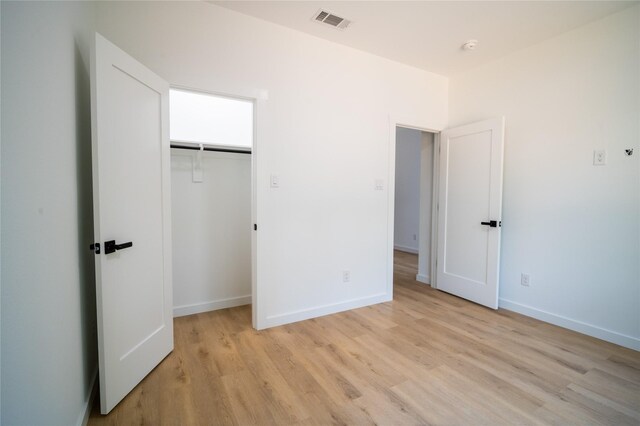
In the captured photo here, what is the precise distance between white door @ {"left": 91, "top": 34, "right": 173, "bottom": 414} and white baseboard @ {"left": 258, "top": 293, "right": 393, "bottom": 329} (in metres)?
0.88

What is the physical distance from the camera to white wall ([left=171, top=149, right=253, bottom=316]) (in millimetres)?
2883

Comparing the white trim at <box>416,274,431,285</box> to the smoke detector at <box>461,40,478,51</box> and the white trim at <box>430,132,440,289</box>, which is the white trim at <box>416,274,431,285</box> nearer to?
the white trim at <box>430,132,440,289</box>

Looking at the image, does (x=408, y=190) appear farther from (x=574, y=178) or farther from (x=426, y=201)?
(x=574, y=178)

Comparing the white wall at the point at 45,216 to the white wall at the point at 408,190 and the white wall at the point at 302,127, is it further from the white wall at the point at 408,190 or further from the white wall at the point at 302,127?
the white wall at the point at 408,190

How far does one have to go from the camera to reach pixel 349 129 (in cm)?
307

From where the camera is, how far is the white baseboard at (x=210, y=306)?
291cm

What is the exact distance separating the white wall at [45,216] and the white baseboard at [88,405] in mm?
19

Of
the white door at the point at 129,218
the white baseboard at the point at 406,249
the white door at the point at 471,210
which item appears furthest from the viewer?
the white baseboard at the point at 406,249

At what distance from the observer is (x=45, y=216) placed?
1.18 m

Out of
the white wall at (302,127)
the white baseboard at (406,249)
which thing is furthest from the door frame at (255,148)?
the white baseboard at (406,249)

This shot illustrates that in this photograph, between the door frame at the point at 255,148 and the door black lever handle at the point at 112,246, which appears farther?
the door frame at the point at 255,148

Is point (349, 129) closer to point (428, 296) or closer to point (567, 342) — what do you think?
point (428, 296)

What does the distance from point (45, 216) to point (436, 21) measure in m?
3.03

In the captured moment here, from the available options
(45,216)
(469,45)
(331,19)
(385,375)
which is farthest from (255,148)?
(469,45)
